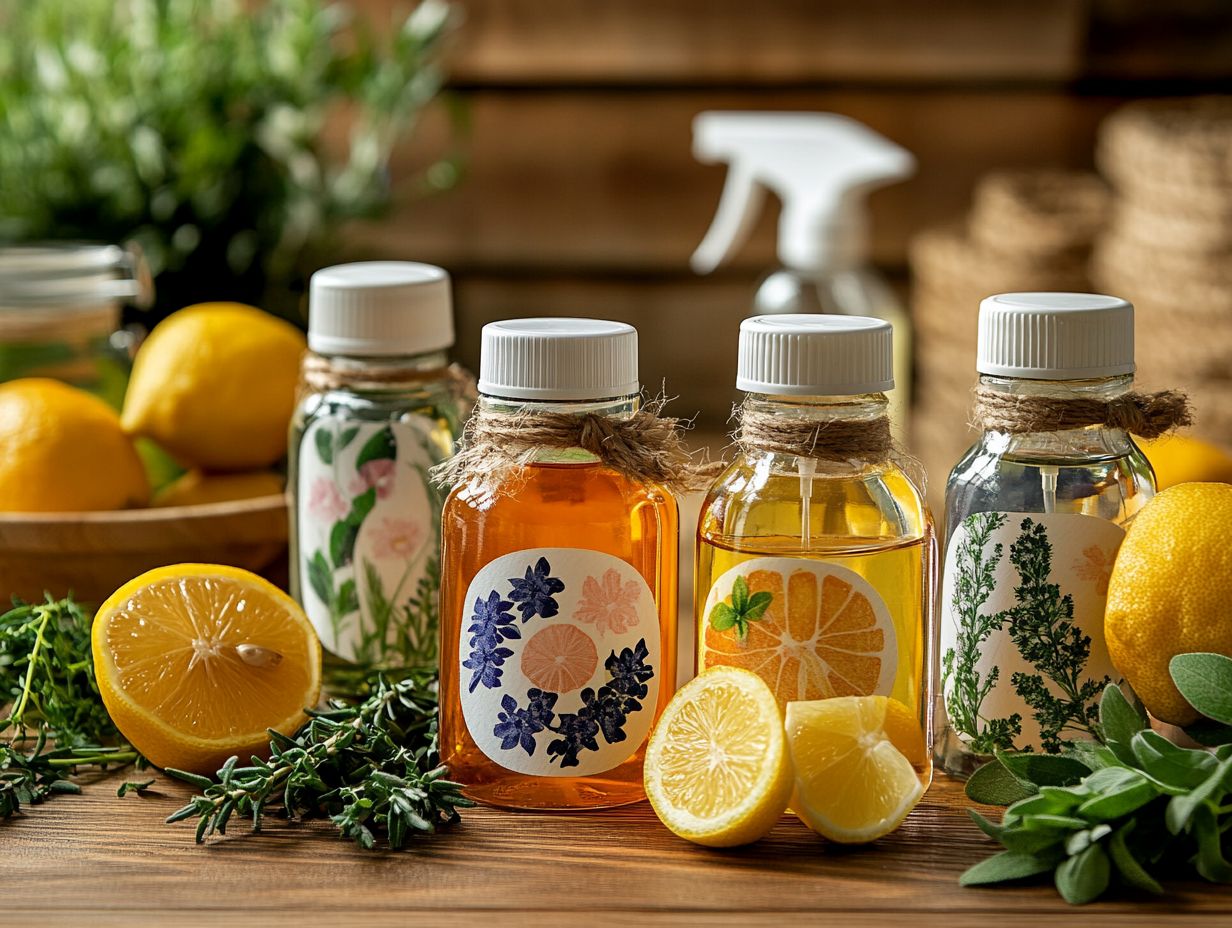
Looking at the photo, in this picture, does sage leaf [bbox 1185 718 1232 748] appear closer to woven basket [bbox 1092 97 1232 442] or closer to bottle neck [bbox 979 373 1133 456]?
bottle neck [bbox 979 373 1133 456]

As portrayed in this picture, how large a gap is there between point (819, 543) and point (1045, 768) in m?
0.12

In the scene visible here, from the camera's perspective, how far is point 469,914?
0.46 meters

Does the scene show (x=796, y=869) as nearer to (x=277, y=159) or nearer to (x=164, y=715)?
(x=164, y=715)

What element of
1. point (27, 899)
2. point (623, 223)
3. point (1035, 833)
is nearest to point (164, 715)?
point (27, 899)

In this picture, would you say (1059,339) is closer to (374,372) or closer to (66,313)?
(374,372)

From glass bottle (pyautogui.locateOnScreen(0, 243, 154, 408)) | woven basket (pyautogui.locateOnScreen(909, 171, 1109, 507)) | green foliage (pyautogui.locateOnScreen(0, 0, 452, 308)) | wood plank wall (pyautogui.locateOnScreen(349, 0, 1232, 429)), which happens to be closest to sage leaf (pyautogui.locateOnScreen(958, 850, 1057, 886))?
glass bottle (pyautogui.locateOnScreen(0, 243, 154, 408))

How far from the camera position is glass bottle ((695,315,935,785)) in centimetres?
52

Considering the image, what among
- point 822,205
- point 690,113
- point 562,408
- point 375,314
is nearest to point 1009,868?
point 562,408

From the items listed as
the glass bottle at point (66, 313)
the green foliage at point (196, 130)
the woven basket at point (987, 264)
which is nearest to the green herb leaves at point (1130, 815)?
the glass bottle at point (66, 313)

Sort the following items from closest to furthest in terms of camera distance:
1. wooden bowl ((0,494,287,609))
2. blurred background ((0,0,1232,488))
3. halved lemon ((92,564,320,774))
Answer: halved lemon ((92,564,320,774)) → wooden bowl ((0,494,287,609)) → blurred background ((0,0,1232,488))

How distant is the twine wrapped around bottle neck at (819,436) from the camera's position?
533 millimetres

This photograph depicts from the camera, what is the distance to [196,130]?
1.22m

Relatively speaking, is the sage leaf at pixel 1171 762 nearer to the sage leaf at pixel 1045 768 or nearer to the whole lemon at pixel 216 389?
the sage leaf at pixel 1045 768

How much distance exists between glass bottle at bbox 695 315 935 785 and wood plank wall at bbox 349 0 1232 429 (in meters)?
1.01
